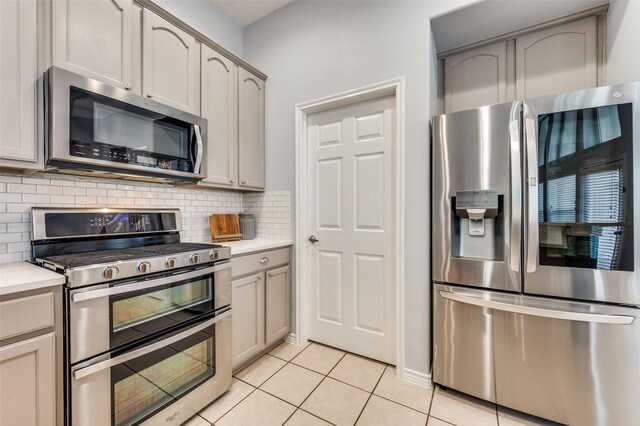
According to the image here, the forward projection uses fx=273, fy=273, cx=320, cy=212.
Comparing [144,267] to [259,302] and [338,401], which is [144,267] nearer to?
[259,302]

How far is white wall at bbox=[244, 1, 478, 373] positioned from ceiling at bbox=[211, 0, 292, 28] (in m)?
0.06

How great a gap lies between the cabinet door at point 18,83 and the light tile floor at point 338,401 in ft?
5.41

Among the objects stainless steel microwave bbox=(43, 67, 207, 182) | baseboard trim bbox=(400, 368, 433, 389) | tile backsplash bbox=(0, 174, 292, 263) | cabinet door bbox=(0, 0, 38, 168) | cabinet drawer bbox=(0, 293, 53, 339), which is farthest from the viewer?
baseboard trim bbox=(400, 368, 433, 389)

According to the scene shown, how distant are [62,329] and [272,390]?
49.1 inches

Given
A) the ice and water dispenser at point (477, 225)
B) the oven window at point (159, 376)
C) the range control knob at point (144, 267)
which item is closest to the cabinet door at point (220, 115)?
the range control knob at point (144, 267)

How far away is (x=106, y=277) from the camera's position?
3.94ft

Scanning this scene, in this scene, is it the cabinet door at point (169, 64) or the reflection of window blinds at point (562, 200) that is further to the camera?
the cabinet door at point (169, 64)

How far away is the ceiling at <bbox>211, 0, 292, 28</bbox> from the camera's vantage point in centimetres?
254

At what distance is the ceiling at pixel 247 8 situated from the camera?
2.54 meters

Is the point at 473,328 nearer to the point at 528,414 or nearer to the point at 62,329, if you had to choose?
the point at 528,414

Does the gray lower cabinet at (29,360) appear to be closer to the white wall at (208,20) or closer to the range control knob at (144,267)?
the range control knob at (144,267)

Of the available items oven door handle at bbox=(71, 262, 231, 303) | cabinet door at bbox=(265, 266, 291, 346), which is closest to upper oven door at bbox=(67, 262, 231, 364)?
oven door handle at bbox=(71, 262, 231, 303)

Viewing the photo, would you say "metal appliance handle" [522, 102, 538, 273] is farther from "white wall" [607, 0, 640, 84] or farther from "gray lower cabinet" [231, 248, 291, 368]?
"gray lower cabinet" [231, 248, 291, 368]

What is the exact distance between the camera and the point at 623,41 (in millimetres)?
1566
